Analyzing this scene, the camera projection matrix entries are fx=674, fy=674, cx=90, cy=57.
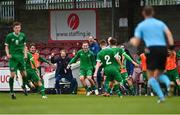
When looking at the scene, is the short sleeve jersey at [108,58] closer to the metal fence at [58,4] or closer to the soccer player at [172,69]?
the soccer player at [172,69]

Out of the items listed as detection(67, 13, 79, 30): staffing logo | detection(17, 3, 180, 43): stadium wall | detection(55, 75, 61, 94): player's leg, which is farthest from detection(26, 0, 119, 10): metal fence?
detection(55, 75, 61, 94): player's leg

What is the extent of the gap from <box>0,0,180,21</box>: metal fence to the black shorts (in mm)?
21023

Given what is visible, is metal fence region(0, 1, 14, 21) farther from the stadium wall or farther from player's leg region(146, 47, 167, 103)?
player's leg region(146, 47, 167, 103)

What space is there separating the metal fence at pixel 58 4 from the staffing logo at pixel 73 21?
3.32 ft

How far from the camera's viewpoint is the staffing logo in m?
36.3

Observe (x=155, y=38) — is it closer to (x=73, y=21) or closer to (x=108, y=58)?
(x=108, y=58)

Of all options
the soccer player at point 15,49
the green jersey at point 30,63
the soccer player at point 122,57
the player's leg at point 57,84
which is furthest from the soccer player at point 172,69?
the soccer player at point 15,49

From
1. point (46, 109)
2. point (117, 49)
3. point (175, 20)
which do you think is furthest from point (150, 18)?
point (175, 20)

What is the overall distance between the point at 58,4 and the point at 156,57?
78.4 ft

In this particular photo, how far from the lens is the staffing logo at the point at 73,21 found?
1430 inches

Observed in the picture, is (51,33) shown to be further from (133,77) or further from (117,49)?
(117,49)

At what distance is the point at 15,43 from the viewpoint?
2102 centimetres

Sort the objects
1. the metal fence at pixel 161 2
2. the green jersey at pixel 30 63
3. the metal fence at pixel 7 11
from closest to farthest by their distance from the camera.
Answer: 1. the green jersey at pixel 30 63
2. the metal fence at pixel 161 2
3. the metal fence at pixel 7 11

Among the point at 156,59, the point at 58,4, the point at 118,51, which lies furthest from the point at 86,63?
the point at 58,4
